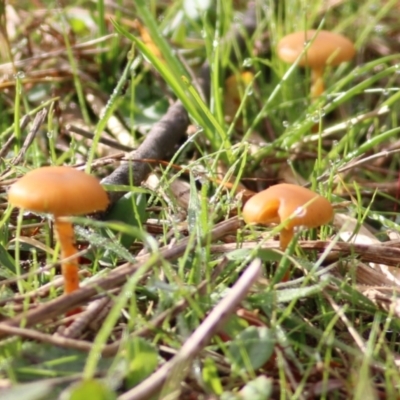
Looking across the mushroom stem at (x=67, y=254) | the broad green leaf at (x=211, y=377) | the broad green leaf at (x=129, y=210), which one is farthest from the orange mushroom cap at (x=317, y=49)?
the broad green leaf at (x=211, y=377)

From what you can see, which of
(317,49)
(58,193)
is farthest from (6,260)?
(317,49)

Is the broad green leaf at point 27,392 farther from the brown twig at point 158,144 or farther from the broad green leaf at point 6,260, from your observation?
the brown twig at point 158,144

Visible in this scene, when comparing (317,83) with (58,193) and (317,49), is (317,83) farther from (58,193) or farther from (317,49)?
(58,193)

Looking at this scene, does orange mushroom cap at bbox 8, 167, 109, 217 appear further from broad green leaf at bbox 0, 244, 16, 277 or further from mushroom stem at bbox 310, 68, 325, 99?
mushroom stem at bbox 310, 68, 325, 99

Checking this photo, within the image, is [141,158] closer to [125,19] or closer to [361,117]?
[361,117]

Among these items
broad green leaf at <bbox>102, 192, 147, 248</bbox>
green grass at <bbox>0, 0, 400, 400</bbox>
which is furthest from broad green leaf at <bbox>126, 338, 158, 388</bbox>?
broad green leaf at <bbox>102, 192, 147, 248</bbox>
